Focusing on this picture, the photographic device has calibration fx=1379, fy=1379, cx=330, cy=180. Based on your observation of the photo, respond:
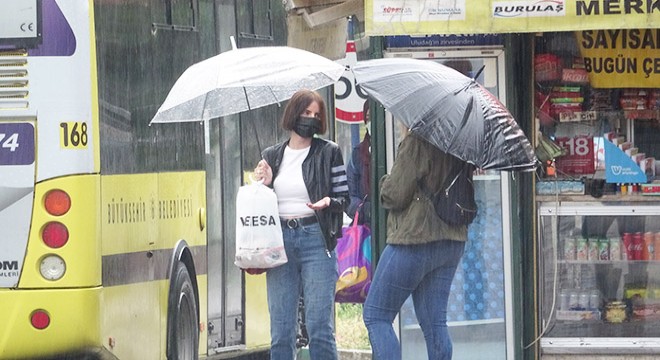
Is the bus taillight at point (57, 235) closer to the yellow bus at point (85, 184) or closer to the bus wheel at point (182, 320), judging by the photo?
the yellow bus at point (85, 184)

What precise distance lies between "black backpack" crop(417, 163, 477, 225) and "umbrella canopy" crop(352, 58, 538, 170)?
32cm

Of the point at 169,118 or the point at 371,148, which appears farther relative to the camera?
the point at 371,148

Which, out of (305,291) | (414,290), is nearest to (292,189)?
(305,291)

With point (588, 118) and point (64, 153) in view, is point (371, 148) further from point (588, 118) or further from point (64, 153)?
point (64, 153)

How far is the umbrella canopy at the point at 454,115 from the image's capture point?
7473 millimetres

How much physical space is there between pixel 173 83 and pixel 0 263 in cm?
235

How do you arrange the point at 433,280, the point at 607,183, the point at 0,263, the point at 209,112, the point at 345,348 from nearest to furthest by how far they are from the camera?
the point at 0,263
the point at 433,280
the point at 209,112
the point at 607,183
the point at 345,348

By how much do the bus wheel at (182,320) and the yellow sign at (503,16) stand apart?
2017 mm

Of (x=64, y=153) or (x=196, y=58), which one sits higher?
(x=196, y=58)

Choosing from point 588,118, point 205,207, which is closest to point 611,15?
point 588,118

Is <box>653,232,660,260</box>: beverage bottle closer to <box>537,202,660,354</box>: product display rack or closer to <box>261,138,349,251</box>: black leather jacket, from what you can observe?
<box>537,202,660,354</box>: product display rack

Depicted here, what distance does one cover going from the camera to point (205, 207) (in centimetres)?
980

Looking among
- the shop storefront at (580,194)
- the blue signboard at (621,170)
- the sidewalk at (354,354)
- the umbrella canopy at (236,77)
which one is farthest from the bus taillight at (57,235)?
the sidewalk at (354,354)

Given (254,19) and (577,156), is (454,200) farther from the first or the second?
(254,19)
